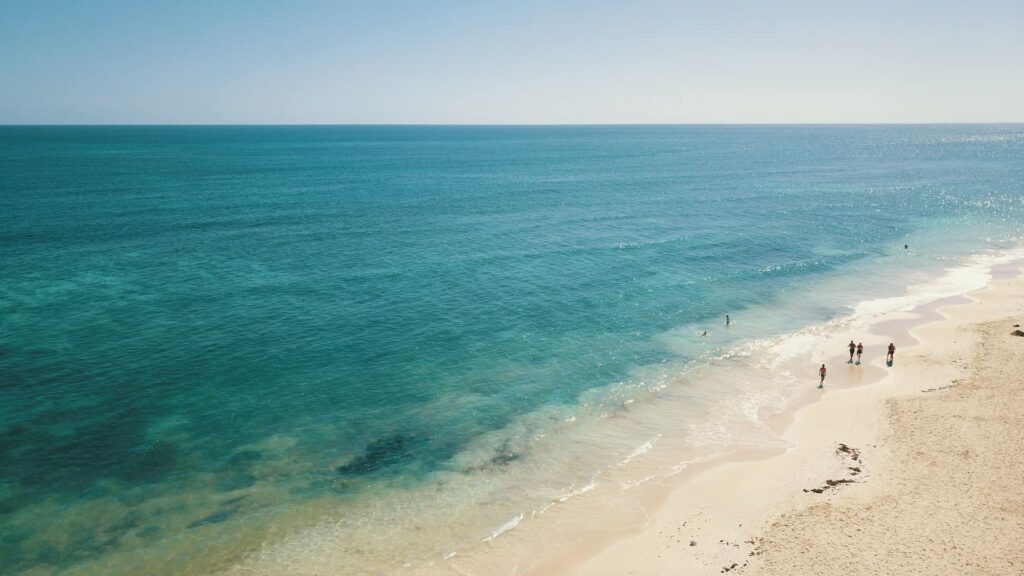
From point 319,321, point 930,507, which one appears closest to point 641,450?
point 930,507

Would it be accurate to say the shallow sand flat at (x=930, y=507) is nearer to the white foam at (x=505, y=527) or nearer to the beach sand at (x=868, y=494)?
the beach sand at (x=868, y=494)

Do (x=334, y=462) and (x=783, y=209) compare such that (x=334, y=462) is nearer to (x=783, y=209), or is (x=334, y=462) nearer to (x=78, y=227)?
(x=78, y=227)

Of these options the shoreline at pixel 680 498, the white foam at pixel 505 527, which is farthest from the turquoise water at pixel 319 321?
the shoreline at pixel 680 498

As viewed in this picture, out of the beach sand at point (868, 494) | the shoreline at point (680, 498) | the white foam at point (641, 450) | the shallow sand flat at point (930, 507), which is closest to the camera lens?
the shallow sand flat at point (930, 507)

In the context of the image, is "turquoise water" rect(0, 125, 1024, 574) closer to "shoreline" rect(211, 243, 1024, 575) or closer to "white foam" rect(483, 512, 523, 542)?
"white foam" rect(483, 512, 523, 542)

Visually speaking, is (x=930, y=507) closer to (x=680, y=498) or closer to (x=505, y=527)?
(x=680, y=498)

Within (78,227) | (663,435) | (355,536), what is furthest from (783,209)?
(78,227)
